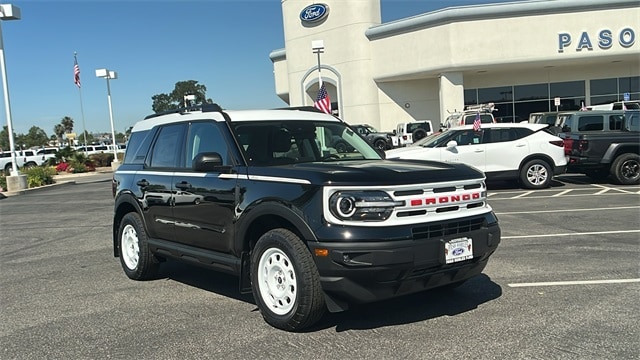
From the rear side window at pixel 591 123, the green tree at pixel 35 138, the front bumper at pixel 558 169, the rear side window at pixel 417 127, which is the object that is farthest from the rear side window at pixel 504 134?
the green tree at pixel 35 138

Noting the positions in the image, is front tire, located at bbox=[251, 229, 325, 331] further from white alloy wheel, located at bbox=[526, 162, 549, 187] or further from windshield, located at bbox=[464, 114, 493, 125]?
windshield, located at bbox=[464, 114, 493, 125]

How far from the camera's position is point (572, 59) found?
33344 millimetres

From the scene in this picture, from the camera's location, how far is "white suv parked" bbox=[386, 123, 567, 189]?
45.6 ft

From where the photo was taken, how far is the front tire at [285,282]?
428cm

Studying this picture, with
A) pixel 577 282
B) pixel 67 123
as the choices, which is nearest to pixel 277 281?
pixel 577 282

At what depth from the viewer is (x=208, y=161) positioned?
4938mm

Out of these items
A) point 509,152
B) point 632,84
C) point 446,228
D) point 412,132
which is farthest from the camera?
point 632,84

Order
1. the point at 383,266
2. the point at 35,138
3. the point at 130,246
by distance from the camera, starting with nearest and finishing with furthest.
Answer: the point at 383,266, the point at 130,246, the point at 35,138

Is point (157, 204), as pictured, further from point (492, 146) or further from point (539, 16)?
point (539, 16)

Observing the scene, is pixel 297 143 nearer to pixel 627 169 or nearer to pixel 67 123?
pixel 627 169

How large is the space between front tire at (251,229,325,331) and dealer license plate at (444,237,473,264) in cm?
104

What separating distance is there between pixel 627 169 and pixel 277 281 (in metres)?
12.3

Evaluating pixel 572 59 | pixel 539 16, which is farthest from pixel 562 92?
pixel 539 16

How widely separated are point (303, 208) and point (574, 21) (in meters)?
33.6
